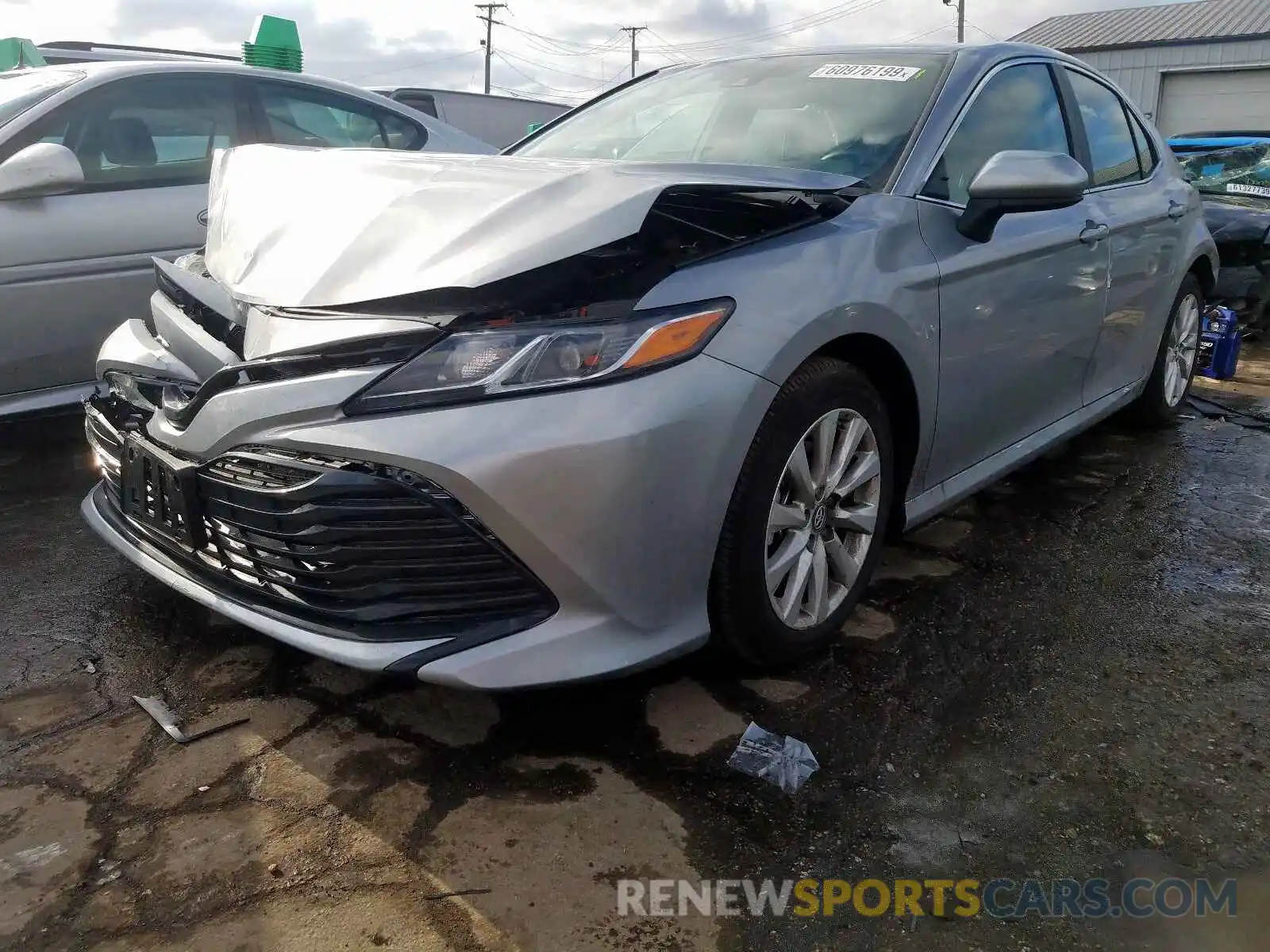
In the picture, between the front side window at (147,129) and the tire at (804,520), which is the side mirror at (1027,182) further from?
the front side window at (147,129)

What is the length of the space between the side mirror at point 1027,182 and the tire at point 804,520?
59 cm

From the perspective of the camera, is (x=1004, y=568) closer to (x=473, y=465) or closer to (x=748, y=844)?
(x=748, y=844)

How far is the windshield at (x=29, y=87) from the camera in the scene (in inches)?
149

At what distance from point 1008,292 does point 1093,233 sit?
69cm

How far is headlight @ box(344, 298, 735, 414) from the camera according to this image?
1.81 metres

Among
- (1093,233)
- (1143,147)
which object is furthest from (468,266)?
(1143,147)

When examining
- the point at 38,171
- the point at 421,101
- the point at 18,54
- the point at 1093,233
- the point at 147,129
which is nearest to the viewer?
the point at 1093,233

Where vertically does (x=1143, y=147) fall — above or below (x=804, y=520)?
above

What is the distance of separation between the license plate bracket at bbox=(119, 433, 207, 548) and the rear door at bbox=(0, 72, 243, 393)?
1.64 m

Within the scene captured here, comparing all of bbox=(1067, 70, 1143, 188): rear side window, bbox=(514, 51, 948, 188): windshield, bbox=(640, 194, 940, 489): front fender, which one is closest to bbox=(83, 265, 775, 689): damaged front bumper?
bbox=(640, 194, 940, 489): front fender

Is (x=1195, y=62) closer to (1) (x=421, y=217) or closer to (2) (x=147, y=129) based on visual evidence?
(2) (x=147, y=129)

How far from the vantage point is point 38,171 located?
3535 mm

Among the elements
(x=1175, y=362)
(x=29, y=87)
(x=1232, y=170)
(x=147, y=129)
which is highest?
(x=29, y=87)

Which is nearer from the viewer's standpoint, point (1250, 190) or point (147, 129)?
point (147, 129)
